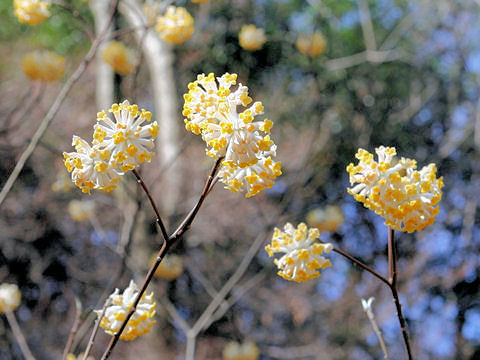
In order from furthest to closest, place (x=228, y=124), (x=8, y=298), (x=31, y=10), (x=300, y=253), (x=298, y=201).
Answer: (x=298, y=201), (x=31, y=10), (x=8, y=298), (x=300, y=253), (x=228, y=124)

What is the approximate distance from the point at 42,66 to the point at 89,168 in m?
1.68

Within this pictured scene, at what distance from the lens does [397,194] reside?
3.05 ft

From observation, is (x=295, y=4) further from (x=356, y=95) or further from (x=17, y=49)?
(x=17, y=49)

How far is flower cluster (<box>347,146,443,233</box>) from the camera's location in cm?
93

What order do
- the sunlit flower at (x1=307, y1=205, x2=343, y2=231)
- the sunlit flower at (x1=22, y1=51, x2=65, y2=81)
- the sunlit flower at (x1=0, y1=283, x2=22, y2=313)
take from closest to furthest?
the sunlit flower at (x1=0, y1=283, x2=22, y2=313) → the sunlit flower at (x1=22, y1=51, x2=65, y2=81) → the sunlit flower at (x1=307, y1=205, x2=343, y2=231)

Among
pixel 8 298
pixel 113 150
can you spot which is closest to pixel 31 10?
pixel 8 298

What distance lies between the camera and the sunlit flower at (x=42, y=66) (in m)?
2.30

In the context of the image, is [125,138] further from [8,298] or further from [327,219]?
[327,219]

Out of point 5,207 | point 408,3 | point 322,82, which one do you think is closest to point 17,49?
point 5,207

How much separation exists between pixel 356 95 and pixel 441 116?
2.59ft

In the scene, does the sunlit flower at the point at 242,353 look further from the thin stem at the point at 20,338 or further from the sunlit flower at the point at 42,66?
the sunlit flower at the point at 42,66

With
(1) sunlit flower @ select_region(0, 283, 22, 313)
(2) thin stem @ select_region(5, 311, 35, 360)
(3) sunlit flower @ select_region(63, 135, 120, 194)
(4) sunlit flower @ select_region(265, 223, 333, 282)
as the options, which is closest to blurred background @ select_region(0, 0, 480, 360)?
(1) sunlit flower @ select_region(0, 283, 22, 313)

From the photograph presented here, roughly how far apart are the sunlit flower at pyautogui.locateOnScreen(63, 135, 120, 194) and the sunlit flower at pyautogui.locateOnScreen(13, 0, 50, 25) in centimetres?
141

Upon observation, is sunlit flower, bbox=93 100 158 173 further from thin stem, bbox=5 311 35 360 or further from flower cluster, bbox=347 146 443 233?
thin stem, bbox=5 311 35 360
